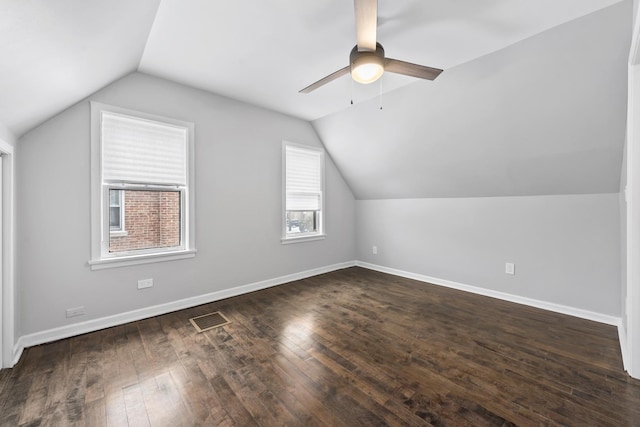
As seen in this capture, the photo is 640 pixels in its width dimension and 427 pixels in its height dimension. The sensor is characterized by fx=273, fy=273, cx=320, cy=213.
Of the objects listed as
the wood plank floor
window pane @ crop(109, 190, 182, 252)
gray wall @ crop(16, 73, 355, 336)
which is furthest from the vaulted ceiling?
the wood plank floor

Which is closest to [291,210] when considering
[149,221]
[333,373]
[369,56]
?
[149,221]

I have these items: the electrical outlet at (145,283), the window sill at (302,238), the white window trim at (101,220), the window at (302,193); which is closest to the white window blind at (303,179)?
the window at (302,193)

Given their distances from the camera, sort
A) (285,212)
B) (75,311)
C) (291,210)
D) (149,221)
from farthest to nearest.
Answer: (291,210) < (285,212) < (149,221) < (75,311)

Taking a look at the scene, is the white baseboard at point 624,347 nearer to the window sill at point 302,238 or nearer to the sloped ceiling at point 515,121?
the sloped ceiling at point 515,121

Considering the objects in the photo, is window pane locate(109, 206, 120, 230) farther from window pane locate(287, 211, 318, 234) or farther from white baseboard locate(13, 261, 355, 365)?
window pane locate(287, 211, 318, 234)

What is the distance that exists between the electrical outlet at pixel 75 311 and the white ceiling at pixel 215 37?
5.57ft

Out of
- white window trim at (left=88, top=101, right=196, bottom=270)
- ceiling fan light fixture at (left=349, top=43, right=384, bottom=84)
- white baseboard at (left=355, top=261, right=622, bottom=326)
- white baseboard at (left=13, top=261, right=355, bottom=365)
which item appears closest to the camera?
ceiling fan light fixture at (left=349, top=43, right=384, bottom=84)

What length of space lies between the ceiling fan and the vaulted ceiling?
370 millimetres

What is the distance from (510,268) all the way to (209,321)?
388 centimetres

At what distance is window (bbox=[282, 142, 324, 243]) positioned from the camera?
14.9ft

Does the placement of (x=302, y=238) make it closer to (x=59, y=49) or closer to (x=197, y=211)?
(x=197, y=211)

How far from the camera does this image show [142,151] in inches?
121

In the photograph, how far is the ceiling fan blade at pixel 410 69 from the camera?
2.08 m

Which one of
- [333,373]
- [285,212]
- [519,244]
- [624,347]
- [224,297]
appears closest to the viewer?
[333,373]
